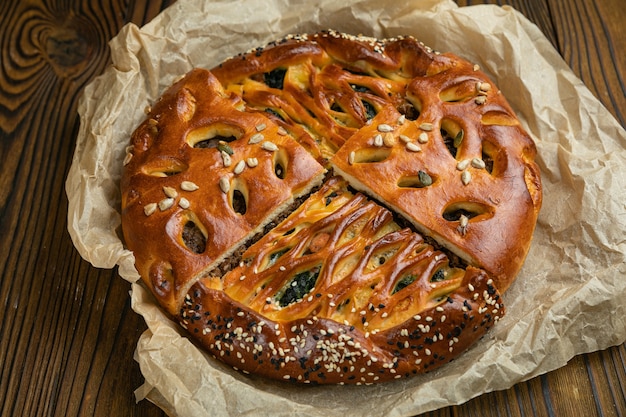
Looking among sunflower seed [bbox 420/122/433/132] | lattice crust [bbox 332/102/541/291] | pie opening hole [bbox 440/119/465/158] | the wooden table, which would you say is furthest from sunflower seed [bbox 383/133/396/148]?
the wooden table

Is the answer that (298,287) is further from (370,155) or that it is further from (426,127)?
(426,127)

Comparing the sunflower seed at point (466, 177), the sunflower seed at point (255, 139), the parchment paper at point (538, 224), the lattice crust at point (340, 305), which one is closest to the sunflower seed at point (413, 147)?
the sunflower seed at point (466, 177)

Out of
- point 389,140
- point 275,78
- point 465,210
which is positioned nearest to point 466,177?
point 465,210

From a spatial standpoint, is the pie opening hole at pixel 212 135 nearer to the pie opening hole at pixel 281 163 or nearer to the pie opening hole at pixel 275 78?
the pie opening hole at pixel 281 163

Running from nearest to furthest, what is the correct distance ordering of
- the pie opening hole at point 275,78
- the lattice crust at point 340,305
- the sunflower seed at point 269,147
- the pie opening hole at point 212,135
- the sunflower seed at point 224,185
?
the lattice crust at point 340,305 → the sunflower seed at point 224,185 → the sunflower seed at point 269,147 → the pie opening hole at point 212,135 → the pie opening hole at point 275,78

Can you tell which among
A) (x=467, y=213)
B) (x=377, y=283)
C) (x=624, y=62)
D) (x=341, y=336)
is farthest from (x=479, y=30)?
(x=341, y=336)

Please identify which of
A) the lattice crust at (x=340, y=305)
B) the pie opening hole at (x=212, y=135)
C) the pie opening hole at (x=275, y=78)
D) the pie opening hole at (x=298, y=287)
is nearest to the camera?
the lattice crust at (x=340, y=305)

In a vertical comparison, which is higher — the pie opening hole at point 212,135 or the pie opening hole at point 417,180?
the pie opening hole at point 212,135
